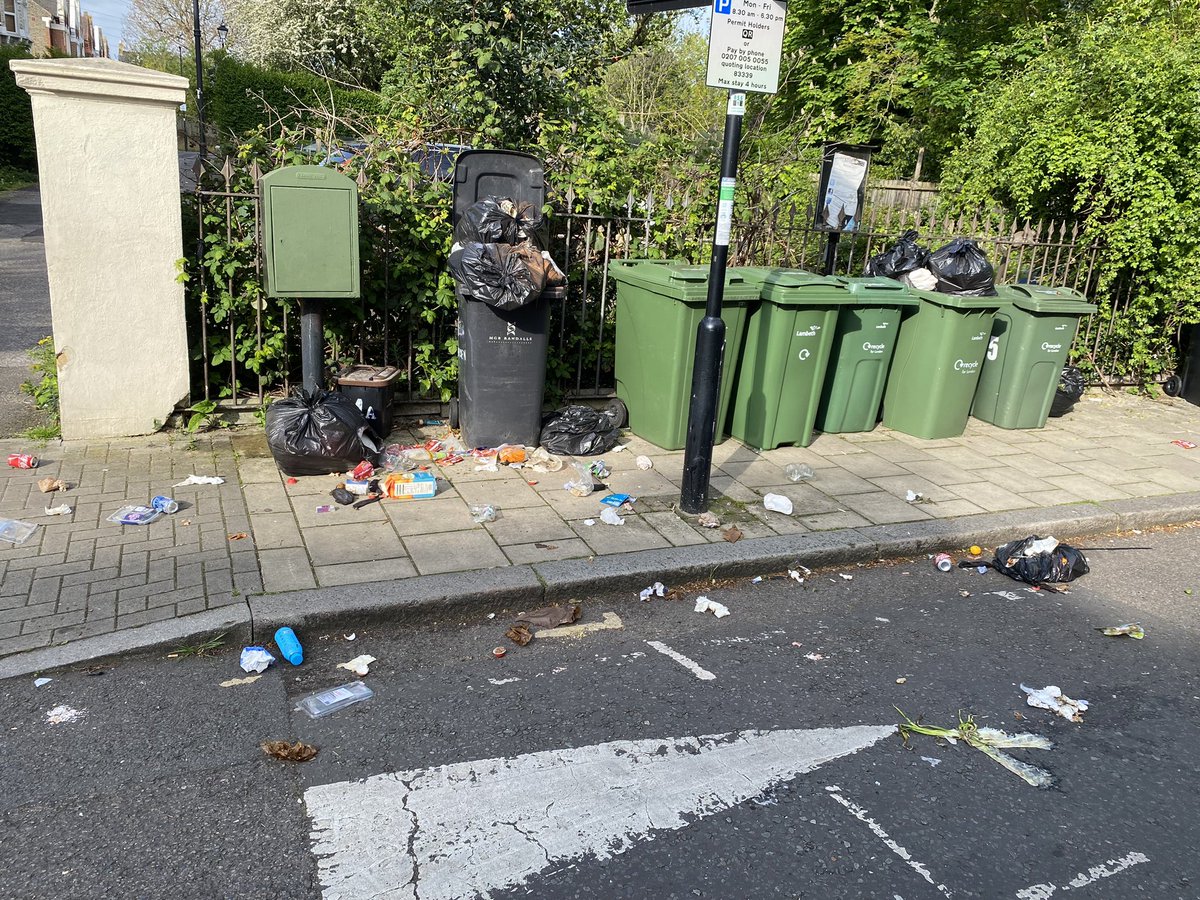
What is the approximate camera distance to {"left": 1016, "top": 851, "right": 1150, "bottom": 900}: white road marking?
254cm

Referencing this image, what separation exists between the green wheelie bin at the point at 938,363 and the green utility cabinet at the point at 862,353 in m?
0.11

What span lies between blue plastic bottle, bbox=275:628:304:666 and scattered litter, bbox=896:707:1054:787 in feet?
7.61

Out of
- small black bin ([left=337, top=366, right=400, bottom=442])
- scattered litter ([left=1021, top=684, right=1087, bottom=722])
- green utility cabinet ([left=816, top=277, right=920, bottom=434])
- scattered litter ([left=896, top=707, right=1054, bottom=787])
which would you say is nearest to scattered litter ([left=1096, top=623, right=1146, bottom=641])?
scattered litter ([left=1021, top=684, right=1087, bottom=722])

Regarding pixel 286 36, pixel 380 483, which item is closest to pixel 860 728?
pixel 380 483

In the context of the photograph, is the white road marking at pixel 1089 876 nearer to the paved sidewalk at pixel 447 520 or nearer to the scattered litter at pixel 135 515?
the paved sidewalk at pixel 447 520

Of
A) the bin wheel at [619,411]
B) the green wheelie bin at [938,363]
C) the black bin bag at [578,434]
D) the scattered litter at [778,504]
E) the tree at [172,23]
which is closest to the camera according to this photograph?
the scattered litter at [778,504]

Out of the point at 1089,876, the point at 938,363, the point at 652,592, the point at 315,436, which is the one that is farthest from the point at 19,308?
the point at 1089,876

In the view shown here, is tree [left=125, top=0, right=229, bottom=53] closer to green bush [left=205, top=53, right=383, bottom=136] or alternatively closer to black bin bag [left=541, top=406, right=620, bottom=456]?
green bush [left=205, top=53, right=383, bottom=136]

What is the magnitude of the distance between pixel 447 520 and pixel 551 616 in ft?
3.31

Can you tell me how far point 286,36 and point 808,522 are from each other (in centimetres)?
2618

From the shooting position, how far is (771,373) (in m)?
6.11

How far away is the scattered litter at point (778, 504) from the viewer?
5164mm

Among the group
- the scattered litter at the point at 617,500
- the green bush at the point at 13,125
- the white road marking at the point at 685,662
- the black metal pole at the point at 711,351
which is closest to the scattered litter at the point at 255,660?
the white road marking at the point at 685,662

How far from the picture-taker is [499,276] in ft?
17.9
